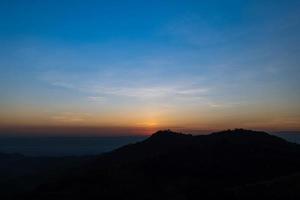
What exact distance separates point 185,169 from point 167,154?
350 inches

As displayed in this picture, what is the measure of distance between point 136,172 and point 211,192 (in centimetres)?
1987

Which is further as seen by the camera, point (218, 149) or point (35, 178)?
point (35, 178)

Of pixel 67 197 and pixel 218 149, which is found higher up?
pixel 218 149

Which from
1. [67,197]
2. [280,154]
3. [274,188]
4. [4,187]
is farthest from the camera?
[4,187]

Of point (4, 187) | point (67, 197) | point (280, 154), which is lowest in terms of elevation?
Result: point (4, 187)

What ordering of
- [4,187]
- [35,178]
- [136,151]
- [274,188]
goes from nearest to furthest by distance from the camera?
[274,188]
[136,151]
[4,187]
[35,178]

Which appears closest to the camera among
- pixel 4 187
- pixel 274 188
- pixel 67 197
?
pixel 274 188

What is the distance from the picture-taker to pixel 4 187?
131250 mm

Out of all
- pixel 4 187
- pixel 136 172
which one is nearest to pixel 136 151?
pixel 136 172

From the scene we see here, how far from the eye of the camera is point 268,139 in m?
91.3

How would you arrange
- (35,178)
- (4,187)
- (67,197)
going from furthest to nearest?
(35,178)
(4,187)
(67,197)

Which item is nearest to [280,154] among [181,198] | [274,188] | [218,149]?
[218,149]

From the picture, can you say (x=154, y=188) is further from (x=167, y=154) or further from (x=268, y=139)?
(x=268, y=139)

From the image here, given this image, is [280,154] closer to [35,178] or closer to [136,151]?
[136,151]
